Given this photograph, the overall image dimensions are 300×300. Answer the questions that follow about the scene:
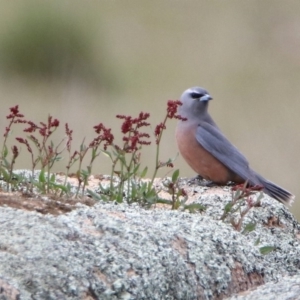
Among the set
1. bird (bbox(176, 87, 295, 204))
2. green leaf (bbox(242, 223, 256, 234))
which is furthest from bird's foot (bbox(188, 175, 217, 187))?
green leaf (bbox(242, 223, 256, 234))

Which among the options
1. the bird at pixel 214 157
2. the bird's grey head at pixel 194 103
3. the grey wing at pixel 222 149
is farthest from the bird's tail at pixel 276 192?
the bird's grey head at pixel 194 103

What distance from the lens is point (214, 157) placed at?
7.26 metres

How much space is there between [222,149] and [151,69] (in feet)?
29.3

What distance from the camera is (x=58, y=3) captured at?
59.7 feet

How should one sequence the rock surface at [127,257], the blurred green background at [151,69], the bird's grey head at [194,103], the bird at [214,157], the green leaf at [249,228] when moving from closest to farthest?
the rock surface at [127,257] → the green leaf at [249,228] → the bird at [214,157] → the bird's grey head at [194,103] → the blurred green background at [151,69]

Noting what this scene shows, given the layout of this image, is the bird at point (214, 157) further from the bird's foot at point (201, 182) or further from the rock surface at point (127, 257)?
the rock surface at point (127, 257)

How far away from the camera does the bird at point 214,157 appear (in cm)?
708

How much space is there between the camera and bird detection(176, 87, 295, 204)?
279 inches

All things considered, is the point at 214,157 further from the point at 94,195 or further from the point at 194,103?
Result: the point at 94,195

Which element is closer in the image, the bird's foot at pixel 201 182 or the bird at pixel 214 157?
the bird's foot at pixel 201 182

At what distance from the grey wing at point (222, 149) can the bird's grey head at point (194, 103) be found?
272mm

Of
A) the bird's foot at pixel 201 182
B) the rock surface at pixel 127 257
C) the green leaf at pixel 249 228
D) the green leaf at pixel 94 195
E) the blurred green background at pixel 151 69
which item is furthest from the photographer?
the blurred green background at pixel 151 69

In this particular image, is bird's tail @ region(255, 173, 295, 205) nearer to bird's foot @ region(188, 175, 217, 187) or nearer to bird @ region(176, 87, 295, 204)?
bird @ region(176, 87, 295, 204)

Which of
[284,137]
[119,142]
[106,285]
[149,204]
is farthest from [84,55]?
[106,285]
